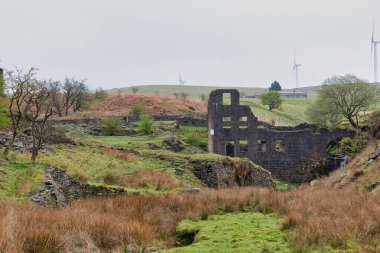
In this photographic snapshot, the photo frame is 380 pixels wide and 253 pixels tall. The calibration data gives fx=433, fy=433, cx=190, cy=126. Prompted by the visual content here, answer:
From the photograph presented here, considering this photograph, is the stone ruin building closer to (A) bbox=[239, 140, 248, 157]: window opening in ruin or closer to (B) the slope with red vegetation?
(A) bbox=[239, 140, 248, 157]: window opening in ruin

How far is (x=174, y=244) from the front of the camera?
890cm

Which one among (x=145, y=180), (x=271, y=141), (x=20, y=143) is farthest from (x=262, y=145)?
(x=20, y=143)

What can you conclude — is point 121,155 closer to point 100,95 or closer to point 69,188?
point 69,188

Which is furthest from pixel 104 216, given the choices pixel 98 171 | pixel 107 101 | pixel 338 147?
pixel 107 101

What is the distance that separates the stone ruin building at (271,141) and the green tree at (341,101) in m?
1.29

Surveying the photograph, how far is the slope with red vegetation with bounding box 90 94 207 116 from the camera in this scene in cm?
6756

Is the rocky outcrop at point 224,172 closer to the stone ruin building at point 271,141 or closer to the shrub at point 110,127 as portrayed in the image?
the stone ruin building at point 271,141

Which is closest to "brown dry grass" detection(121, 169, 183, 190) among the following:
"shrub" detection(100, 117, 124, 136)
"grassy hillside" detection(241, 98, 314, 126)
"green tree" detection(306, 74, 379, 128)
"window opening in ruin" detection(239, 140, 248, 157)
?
"window opening in ruin" detection(239, 140, 248, 157)

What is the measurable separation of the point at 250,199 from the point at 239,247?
20.0ft

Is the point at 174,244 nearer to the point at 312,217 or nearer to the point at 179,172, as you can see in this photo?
the point at 312,217

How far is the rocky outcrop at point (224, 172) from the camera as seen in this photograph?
24.6m

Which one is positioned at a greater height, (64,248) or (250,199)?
(64,248)

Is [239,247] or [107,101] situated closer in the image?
[239,247]

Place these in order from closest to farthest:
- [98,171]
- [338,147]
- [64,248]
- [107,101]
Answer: [64,248] < [98,171] < [338,147] < [107,101]
